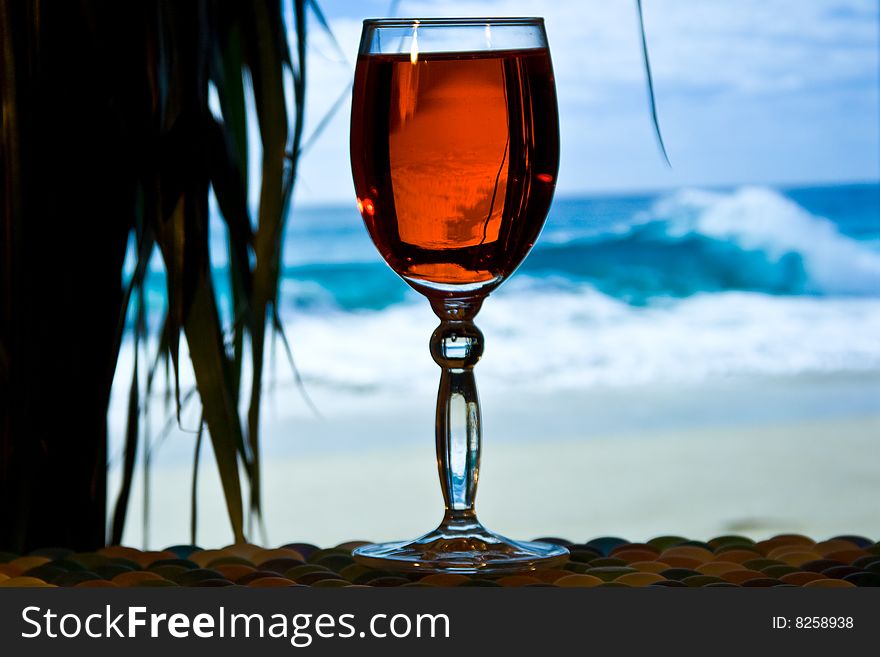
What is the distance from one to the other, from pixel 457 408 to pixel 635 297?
5.52 m

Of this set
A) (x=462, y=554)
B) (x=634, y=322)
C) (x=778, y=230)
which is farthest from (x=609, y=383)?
(x=462, y=554)

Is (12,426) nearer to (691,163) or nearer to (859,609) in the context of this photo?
(859,609)

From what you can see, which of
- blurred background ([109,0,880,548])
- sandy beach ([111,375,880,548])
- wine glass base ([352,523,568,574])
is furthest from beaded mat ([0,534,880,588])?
sandy beach ([111,375,880,548])

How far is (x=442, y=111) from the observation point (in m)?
0.57

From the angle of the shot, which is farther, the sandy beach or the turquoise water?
the turquoise water

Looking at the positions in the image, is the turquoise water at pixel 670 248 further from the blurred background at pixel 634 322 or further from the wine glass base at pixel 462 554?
the wine glass base at pixel 462 554

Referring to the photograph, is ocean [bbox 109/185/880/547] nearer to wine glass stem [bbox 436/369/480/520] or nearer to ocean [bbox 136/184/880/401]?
ocean [bbox 136/184/880/401]

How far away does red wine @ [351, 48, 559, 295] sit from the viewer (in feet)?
1.87

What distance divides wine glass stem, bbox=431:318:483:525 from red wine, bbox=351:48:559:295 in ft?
0.09

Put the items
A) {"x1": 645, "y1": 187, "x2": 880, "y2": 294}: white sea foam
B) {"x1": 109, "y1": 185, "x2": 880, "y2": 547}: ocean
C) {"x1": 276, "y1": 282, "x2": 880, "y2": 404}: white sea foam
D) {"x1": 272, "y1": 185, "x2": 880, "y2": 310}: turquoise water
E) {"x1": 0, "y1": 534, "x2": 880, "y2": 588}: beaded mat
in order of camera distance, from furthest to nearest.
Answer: {"x1": 645, "y1": 187, "x2": 880, "y2": 294}: white sea foam < {"x1": 272, "y1": 185, "x2": 880, "y2": 310}: turquoise water < {"x1": 276, "y1": 282, "x2": 880, "y2": 404}: white sea foam < {"x1": 109, "y1": 185, "x2": 880, "y2": 547}: ocean < {"x1": 0, "y1": 534, "x2": 880, "y2": 588}: beaded mat

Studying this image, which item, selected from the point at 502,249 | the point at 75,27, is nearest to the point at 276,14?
the point at 75,27

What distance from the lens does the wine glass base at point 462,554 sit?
568 millimetres

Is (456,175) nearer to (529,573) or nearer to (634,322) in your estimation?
(529,573)

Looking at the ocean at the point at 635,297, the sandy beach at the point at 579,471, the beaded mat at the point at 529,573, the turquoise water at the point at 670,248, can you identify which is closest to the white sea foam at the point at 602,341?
the ocean at the point at 635,297
